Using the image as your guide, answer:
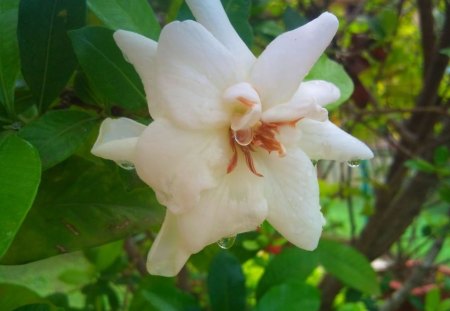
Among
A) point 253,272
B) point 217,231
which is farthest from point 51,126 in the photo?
point 253,272

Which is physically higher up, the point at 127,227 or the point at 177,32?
the point at 177,32

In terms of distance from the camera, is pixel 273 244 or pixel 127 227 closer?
pixel 127 227

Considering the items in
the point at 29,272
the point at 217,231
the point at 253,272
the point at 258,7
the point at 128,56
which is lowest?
the point at 253,272

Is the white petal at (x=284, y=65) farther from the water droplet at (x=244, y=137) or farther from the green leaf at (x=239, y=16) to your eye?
the green leaf at (x=239, y=16)

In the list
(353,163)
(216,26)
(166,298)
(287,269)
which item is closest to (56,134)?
(216,26)

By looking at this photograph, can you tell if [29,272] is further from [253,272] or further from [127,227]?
[127,227]

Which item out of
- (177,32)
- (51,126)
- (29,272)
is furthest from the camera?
(29,272)
